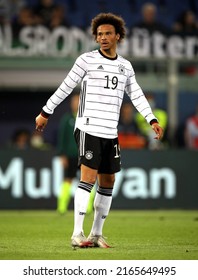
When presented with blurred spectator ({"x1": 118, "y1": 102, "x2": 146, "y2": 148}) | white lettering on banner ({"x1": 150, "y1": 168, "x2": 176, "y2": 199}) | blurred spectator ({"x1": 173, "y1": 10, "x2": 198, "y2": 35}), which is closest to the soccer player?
white lettering on banner ({"x1": 150, "y1": 168, "x2": 176, "y2": 199})

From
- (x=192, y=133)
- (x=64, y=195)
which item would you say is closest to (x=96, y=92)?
(x=64, y=195)

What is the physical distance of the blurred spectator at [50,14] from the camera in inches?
790

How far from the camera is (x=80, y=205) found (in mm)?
9641

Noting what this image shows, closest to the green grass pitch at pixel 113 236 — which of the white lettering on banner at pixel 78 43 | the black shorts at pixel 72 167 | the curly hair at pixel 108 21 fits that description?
the black shorts at pixel 72 167

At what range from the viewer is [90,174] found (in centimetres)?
966

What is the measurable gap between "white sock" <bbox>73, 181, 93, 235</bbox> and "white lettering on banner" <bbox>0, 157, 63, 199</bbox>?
760 centimetres

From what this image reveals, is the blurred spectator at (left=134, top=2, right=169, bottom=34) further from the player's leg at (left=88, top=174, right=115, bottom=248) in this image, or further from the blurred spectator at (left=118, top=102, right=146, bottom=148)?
the player's leg at (left=88, top=174, right=115, bottom=248)

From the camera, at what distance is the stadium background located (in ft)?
56.9

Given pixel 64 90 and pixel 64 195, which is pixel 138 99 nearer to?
pixel 64 90

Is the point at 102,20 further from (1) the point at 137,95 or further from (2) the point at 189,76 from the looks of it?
(2) the point at 189,76

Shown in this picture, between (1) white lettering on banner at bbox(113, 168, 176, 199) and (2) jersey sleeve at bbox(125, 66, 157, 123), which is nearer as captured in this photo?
(2) jersey sleeve at bbox(125, 66, 157, 123)

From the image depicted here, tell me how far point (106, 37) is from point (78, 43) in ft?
33.3
